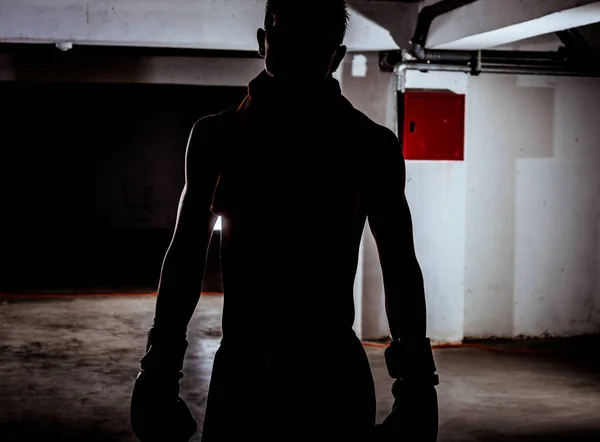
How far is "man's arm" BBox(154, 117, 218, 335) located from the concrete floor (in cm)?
252

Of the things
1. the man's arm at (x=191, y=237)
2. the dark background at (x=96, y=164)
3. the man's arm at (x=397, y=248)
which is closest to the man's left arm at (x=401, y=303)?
the man's arm at (x=397, y=248)

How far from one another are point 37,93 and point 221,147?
1157cm

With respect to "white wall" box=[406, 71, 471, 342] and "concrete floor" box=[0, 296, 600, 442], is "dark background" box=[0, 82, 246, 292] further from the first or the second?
"white wall" box=[406, 71, 471, 342]

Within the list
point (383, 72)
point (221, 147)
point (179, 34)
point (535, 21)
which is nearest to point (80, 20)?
point (179, 34)

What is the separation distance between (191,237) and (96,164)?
11856 mm

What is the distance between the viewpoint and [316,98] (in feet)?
4.67

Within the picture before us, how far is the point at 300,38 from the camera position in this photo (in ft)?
4.63

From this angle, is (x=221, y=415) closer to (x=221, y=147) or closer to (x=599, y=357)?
(x=221, y=147)

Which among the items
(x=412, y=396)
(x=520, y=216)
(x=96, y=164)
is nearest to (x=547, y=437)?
(x=520, y=216)

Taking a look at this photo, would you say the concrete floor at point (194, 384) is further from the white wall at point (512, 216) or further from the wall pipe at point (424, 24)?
the wall pipe at point (424, 24)

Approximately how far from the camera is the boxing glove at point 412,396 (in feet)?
4.79

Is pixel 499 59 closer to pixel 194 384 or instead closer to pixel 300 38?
pixel 194 384

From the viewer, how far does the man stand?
4.54 ft

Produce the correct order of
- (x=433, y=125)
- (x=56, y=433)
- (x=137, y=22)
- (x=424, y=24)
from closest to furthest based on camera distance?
1. (x=56, y=433)
2. (x=137, y=22)
3. (x=424, y=24)
4. (x=433, y=125)
